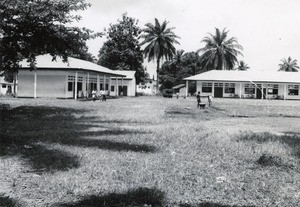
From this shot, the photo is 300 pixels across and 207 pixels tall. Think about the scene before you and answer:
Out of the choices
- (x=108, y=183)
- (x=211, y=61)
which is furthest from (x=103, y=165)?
(x=211, y=61)

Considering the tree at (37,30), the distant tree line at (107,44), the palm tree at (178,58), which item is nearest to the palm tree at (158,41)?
the distant tree line at (107,44)

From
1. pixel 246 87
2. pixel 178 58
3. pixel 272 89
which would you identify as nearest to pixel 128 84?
pixel 246 87

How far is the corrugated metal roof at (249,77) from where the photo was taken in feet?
177

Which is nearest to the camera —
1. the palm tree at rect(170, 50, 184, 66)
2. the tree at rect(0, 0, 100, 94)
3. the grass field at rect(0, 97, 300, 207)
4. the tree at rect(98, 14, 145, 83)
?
the grass field at rect(0, 97, 300, 207)

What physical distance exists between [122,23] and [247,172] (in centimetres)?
5853

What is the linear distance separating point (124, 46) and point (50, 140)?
174ft

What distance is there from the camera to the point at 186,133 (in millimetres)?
12695

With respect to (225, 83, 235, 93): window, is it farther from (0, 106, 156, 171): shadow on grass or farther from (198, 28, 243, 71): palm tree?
(0, 106, 156, 171): shadow on grass

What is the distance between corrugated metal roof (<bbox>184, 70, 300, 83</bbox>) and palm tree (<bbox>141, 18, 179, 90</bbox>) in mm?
6521

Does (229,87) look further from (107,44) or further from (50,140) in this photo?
(50,140)

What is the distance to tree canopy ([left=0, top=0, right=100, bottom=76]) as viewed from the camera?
53.2ft

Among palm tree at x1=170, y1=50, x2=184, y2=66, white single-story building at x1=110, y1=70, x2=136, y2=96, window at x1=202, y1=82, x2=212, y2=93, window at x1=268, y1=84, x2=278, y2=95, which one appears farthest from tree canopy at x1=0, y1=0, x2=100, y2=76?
palm tree at x1=170, y1=50, x2=184, y2=66

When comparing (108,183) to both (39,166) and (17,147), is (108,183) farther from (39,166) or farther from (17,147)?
(17,147)

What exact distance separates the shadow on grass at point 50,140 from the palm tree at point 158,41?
43.6 meters
